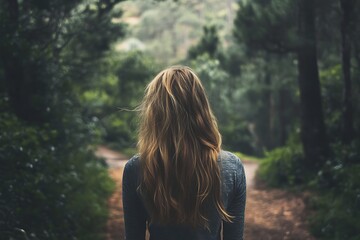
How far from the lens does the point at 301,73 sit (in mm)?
9117

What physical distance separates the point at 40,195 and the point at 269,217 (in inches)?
146

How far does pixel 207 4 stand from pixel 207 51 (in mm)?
37329

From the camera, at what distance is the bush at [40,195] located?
459cm

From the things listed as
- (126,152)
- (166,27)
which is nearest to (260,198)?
(126,152)

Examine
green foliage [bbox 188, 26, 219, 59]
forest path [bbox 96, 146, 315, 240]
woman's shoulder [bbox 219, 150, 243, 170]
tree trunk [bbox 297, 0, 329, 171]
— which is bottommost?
forest path [bbox 96, 146, 315, 240]

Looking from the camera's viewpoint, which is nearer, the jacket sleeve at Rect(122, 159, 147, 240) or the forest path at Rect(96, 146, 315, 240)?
the jacket sleeve at Rect(122, 159, 147, 240)

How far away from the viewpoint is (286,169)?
9.84m

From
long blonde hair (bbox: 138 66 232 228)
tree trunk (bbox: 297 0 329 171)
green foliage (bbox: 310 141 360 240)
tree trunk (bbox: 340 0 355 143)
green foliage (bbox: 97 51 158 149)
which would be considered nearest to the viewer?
long blonde hair (bbox: 138 66 232 228)

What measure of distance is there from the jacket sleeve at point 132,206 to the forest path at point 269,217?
4.38 m

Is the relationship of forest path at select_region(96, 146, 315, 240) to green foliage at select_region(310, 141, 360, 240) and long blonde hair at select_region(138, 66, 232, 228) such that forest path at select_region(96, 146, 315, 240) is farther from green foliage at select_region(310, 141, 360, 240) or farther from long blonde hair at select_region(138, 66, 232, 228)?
long blonde hair at select_region(138, 66, 232, 228)

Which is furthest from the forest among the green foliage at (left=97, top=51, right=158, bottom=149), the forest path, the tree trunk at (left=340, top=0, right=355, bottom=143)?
the green foliage at (left=97, top=51, right=158, bottom=149)

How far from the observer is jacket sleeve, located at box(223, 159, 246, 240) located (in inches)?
80.4

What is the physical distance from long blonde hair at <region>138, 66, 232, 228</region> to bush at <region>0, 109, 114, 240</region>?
6.58 ft

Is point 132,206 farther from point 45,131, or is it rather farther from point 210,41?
point 210,41
